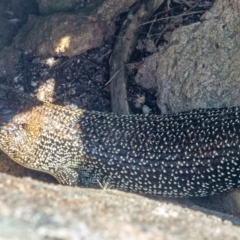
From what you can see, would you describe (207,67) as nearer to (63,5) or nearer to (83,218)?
(63,5)

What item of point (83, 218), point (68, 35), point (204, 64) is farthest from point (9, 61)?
point (83, 218)

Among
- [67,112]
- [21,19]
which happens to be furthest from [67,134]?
[21,19]

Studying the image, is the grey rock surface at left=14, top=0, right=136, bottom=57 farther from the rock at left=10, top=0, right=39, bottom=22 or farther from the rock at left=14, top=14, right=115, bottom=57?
the rock at left=10, top=0, right=39, bottom=22

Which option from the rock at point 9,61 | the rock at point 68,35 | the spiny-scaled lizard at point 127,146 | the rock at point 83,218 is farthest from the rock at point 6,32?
the rock at point 83,218

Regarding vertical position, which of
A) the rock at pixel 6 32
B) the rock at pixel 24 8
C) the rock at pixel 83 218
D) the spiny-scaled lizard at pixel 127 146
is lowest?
the spiny-scaled lizard at pixel 127 146

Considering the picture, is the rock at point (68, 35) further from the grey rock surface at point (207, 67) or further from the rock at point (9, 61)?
the grey rock surface at point (207, 67)
